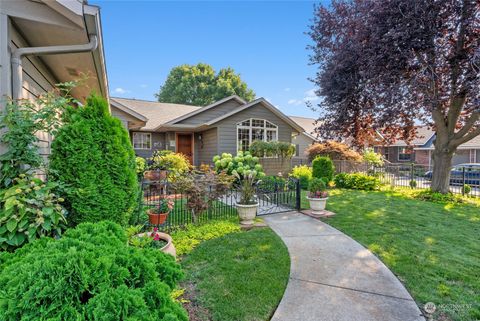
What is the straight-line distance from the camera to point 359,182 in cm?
1127

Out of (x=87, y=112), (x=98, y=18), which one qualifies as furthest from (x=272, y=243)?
(x=98, y=18)

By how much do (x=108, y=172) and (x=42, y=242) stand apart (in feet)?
3.61

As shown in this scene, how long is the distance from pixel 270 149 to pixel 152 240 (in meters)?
10.2

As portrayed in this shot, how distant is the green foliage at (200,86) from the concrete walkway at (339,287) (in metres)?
29.6

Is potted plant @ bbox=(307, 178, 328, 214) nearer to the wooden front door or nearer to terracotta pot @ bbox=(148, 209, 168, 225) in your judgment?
terracotta pot @ bbox=(148, 209, 168, 225)

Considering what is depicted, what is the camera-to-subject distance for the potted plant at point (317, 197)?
21.1 ft

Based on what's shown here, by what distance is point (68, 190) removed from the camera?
260 cm

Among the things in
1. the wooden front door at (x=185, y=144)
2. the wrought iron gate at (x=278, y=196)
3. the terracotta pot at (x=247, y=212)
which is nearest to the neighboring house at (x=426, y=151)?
the wooden front door at (x=185, y=144)

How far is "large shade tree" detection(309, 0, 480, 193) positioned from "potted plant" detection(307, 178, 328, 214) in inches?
162

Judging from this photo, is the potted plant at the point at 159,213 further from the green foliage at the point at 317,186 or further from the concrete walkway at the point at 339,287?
the green foliage at the point at 317,186

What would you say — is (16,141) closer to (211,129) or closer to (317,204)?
(317,204)

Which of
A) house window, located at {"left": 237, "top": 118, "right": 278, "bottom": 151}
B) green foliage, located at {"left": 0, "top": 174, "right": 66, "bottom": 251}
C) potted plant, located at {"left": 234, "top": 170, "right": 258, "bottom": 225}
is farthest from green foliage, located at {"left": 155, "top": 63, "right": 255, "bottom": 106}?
green foliage, located at {"left": 0, "top": 174, "right": 66, "bottom": 251}

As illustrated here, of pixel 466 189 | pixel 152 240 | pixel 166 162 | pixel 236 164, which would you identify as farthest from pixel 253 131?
pixel 152 240

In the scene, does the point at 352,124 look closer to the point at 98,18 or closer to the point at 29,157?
the point at 98,18
